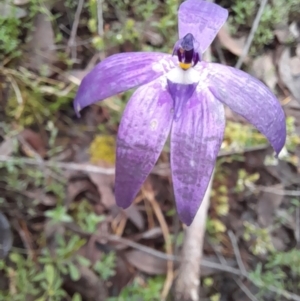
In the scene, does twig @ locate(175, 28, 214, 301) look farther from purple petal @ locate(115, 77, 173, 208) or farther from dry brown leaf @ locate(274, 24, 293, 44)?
purple petal @ locate(115, 77, 173, 208)

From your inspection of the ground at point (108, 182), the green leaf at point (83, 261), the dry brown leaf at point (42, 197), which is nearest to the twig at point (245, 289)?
the ground at point (108, 182)

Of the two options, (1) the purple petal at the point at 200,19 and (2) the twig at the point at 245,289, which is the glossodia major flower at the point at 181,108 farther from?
(2) the twig at the point at 245,289

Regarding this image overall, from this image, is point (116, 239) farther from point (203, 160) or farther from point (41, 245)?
point (203, 160)

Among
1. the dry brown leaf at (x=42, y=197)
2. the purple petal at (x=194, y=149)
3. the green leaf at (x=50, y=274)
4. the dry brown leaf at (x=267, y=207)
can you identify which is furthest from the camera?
the dry brown leaf at (x=267, y=207)

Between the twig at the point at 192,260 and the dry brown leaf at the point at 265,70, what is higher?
the dry brown leaf at the point at 265,70

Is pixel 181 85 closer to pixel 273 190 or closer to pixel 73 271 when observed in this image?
pixel 73 271

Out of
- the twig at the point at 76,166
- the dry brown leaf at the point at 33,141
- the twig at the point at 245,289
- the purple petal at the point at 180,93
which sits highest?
the purple petal at the point at 180,93
